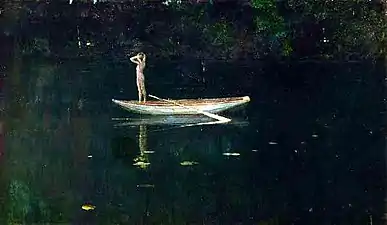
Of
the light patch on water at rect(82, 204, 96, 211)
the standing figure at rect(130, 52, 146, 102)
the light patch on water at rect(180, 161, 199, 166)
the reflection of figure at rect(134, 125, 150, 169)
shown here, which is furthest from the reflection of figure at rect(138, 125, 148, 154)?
the light patch on water at rect(82, 204, 96, 211)

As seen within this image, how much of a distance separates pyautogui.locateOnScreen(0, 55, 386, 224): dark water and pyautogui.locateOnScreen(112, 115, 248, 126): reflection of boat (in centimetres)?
13

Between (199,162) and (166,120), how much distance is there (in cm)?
376

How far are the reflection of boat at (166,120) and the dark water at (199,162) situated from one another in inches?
5.0

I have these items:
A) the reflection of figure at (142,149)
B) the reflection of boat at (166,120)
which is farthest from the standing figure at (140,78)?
the reflection of figure at (142,149)

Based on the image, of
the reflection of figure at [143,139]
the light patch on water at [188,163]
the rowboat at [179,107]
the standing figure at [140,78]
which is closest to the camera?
the light patch on water at [188,163]

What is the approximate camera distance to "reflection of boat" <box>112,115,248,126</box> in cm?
1461

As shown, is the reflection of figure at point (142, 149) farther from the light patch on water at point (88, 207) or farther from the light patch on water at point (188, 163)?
the light patch on water at point (88, 207)

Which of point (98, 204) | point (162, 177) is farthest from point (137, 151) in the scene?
point (98, 204)

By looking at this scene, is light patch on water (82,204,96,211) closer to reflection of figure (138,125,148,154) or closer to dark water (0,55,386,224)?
dark water (0,55,386,224)

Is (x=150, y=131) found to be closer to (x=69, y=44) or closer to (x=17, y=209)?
(x=17, y=209)

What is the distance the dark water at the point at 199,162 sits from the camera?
904 cm

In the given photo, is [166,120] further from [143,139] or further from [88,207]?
[88,207]

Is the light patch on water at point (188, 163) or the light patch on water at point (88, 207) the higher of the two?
the light patch on water at point (188, 163)

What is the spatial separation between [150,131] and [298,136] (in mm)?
2599
